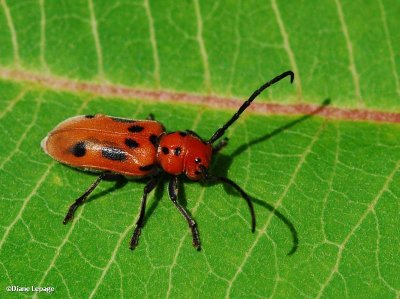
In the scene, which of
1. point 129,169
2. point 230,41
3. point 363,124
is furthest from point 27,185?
point 363,124

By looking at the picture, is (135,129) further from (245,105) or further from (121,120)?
(245,105)

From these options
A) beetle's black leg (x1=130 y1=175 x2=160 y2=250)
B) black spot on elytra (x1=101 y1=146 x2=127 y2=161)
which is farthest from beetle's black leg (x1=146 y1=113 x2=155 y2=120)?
beetle's black leg (x1=130 y1=175 x2=160 y2=250)

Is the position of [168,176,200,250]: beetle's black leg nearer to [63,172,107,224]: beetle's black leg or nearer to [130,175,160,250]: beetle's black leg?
[130,175,160,250]: beetle's black leg

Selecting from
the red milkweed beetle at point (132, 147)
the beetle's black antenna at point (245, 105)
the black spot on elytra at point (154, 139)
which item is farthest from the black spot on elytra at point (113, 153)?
the beetle's black antenna at point (245, 105)

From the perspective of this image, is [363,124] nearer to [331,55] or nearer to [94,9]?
[331,55]

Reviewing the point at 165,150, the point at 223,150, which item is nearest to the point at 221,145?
the point at 223,150

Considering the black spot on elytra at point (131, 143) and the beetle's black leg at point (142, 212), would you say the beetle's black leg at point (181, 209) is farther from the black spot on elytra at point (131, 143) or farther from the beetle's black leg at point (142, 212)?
the black spot on elytra at point (131, 143)
